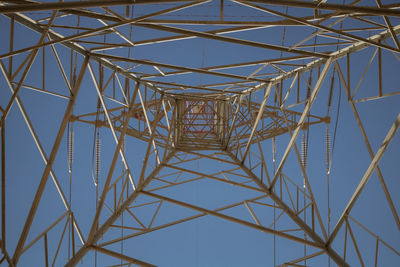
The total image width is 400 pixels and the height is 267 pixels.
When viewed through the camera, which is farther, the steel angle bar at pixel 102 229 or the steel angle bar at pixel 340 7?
the steel angle bar at pixel 102 229

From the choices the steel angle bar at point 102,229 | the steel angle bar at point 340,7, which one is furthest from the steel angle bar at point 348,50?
the steel angle bar at point 102,229

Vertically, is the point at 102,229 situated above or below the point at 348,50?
below

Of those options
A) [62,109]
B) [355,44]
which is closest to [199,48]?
[62,109]

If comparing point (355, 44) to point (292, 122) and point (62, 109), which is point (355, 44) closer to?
point (292, 122)

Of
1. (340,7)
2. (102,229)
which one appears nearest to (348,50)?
(340,7)

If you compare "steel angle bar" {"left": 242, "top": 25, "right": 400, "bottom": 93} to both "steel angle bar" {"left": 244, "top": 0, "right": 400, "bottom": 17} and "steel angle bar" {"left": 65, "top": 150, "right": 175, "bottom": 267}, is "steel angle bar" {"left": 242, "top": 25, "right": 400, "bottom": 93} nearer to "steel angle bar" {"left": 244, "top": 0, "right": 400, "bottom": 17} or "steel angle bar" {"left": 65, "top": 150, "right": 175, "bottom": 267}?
"steel angle bar" {"left": 244, "top": 0, "right": 400, "bottom": 17}

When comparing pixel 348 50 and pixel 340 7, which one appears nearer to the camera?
pixel 340 7

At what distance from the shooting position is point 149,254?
159ft

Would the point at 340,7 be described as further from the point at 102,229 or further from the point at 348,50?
the point at 102,229

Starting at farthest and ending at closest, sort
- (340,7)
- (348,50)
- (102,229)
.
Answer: (102,229) → (348,50) → (340,7)

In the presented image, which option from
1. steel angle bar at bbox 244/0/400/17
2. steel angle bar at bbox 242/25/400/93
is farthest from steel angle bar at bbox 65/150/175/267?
steel angle bar at bbox 244/0/400/17

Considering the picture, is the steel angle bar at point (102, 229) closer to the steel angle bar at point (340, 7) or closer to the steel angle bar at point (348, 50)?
the steel angle bar at point (348, 50)

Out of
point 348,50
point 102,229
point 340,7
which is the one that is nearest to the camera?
point 340,7

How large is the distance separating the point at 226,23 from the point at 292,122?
1404 centimetres
